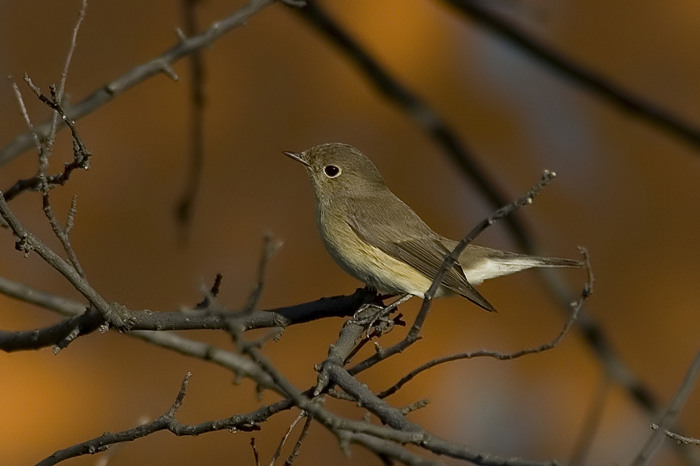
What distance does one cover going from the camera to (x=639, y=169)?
19.2ft

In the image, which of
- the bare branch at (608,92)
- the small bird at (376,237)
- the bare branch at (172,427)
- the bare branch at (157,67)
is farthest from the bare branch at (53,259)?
the bare branch at (608,92)

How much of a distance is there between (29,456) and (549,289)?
2.64m

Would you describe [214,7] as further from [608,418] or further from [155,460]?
[608,418]

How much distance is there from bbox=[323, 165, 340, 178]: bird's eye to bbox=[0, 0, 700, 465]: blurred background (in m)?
0.55

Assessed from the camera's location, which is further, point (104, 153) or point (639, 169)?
point (639, 169)

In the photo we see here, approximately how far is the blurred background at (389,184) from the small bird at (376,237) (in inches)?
14.6

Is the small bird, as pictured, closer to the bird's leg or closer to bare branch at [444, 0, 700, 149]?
the bird's leg

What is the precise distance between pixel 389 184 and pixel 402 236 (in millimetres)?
983

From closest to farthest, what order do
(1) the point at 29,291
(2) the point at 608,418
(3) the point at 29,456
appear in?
(1) the point at 29,291 → (3) the point at 29,456 → (2) the point at 608,418

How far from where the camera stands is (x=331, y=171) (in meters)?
4.76

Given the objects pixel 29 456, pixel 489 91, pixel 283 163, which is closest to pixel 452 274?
pixel 283 163

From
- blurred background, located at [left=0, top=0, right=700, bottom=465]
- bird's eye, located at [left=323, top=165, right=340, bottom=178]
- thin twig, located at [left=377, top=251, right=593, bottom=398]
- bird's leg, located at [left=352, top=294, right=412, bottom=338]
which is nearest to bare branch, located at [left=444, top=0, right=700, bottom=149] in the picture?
blurred background, located at [left=0, top=0, right=700, bottom=465]

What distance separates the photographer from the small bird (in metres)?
4.43

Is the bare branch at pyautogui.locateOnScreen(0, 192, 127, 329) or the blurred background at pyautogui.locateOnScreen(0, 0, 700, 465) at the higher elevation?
the blurred background at pyautogui.locateOnScreen(0, 0, 700, 465)
